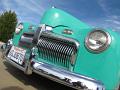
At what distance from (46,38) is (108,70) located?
1.25 metres

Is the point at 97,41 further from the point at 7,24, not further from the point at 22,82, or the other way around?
the point at 7,24

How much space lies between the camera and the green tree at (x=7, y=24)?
53.4ft

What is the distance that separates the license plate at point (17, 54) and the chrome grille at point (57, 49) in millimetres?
320

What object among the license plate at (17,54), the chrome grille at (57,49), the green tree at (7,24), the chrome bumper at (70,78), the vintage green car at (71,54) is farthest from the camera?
the green tree at (7,24)

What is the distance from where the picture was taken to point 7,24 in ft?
54.5

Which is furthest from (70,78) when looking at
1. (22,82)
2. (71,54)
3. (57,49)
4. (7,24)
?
(7,24)

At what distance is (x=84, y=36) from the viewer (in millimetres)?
3072

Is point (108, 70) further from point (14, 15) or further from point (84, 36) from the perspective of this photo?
point (14, 15)

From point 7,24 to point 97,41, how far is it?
48.4 ft

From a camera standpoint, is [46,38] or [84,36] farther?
[46,38]

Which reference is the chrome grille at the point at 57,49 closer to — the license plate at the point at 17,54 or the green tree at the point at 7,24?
the license plate at the point at 17,54

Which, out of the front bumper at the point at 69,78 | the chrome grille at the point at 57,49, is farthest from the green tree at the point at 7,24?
the front bumper at the point at 69,78

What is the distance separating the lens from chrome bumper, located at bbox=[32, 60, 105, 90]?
97.2 inches

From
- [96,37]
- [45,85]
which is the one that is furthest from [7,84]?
[96,37]
